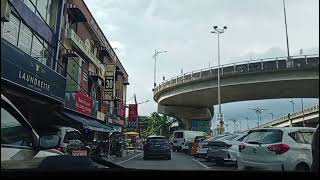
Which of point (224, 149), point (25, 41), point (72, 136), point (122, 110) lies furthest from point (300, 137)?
point (122, 110)

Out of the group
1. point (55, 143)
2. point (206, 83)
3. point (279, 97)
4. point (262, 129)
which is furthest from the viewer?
point (206, 83)

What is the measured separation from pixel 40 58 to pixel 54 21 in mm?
8971

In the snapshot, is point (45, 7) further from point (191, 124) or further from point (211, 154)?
point (191, 124)

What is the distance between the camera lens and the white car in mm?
8938

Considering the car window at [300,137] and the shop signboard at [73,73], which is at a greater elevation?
the shop signboard at [73,73]

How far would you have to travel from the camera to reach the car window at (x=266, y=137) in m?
9.65

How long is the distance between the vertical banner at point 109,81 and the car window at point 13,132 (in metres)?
32.9

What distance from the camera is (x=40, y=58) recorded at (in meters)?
10.4

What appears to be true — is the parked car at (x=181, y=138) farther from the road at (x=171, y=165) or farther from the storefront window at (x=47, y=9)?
the storefront window at (x=47, y=9)

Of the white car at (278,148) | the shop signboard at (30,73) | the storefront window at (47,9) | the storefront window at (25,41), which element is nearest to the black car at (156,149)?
the storefront window at (47,9)

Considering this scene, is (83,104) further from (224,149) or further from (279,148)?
(279,148)

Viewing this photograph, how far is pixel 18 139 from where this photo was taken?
4.22 m

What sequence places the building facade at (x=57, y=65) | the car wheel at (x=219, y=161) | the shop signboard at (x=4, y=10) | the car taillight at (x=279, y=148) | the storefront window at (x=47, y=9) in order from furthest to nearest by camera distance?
the car wheel at (x=219, y=161)
the storefront window at (x=47, y=9)
the car taillight at (x=279, y=148)
the building facade at (x=57, y=65)
the shop signboard at (x=4, y=10)
